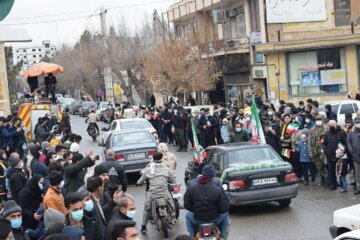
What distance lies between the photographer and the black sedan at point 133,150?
1888 centimetres

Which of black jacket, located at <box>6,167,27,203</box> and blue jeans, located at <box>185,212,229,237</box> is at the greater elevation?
black jacket, located at <box>6,167,27,203</box>

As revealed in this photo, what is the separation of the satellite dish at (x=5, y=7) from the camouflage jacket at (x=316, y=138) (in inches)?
492

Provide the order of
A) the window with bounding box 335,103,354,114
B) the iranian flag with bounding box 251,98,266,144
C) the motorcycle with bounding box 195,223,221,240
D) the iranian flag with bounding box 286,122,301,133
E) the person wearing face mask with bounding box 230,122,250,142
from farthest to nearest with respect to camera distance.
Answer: the window with bounding box 335,103,354,114 < the person wearing face mask with bounding box 230,122,250,142 < the iranian flag with bounding box 286,122,301,133 < the iranian flag with bounding box 251,98,266,144 < the motorcycle with bounding box 195,223,221,240

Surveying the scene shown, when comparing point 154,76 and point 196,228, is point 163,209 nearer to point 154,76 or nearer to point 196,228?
point 196,228

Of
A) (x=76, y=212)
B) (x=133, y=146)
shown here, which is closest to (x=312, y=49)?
(x=133, y=146)

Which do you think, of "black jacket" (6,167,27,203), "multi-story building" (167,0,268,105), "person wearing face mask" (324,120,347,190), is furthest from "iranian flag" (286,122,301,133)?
"multi-story building" (167,0,268,105)

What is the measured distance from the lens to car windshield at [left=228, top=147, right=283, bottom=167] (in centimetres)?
1390

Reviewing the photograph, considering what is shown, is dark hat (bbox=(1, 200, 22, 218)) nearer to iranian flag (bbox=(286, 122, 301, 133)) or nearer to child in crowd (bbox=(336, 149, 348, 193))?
child in crowd (bbox=(336, 149, 348, 193))

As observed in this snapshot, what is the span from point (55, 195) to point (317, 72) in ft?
99.8

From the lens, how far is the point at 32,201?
10273 mm

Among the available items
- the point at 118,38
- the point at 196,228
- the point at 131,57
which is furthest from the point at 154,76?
the point at 196,228

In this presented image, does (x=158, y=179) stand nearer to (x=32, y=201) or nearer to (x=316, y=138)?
(x=32, y=201)

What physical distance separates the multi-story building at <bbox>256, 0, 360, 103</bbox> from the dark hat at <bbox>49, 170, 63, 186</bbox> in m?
29.3

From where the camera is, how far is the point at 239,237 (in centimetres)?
1206
